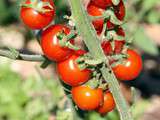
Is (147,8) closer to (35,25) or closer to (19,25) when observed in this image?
(19,25)

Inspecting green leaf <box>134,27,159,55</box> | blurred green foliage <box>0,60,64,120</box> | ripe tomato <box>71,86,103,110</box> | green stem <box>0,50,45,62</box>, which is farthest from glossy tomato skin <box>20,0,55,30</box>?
green leaf <box>134,27,159,55</box>

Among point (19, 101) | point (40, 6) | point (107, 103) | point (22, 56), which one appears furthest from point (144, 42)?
point (40, 6)

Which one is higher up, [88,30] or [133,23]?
[88,30]

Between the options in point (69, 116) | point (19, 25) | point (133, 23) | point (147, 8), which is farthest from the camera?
point (19, 25)

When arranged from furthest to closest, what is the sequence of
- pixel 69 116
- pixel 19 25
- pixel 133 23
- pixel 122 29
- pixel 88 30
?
pixel 19 25 < pixel 133 23 < pixel 69 116 < pixel 122 29 < pixel 88 30

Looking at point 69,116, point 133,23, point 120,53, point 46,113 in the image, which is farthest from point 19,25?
point 120,53
